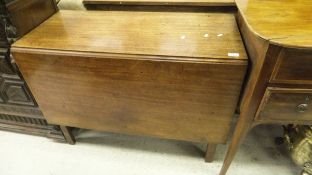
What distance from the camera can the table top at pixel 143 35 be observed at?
2.64 ft

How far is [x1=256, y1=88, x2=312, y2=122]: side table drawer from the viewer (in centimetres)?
70

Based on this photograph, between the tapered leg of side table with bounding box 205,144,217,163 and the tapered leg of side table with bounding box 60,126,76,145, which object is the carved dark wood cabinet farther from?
the tapered leg of side table with bounding box 205,144,217,163

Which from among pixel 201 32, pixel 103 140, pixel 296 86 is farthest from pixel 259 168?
pixel 103 140

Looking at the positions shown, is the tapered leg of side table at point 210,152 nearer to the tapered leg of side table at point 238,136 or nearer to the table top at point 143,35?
the tapered leg of side table at point 238,136

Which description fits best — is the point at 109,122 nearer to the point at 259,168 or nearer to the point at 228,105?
the point at 228,105

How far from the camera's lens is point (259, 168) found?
1156 millimetres

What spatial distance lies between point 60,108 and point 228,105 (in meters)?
0.79

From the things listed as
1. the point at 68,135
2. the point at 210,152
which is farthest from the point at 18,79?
the point at 210,152

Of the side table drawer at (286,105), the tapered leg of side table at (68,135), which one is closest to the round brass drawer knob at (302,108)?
the side table drawer at (286,105)

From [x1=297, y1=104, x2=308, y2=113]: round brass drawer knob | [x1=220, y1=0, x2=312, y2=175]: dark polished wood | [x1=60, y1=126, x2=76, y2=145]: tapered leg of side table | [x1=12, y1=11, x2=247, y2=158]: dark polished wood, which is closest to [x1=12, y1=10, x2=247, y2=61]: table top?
[x1=12, y1=11, x2=247, y2=158]: dark polished wood

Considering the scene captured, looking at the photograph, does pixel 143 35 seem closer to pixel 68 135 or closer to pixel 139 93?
pixel 139 93

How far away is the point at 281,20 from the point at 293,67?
16 cm

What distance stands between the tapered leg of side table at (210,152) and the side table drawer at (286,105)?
37 cm

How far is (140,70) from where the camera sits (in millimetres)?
833
